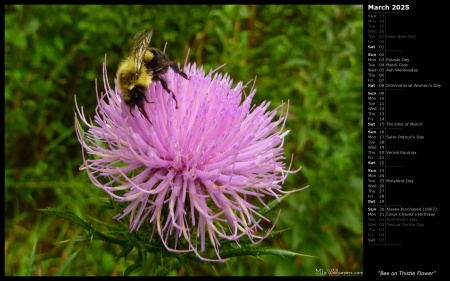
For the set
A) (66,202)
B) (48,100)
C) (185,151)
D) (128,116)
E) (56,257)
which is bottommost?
(56,257)

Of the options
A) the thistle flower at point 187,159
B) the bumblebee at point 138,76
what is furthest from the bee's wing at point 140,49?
the thistle flower at point 187,159

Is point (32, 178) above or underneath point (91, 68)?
underneath

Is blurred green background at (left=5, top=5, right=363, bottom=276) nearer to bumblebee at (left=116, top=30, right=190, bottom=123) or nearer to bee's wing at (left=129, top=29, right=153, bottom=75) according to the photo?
bumblebee at (left=116, top=30, right=190, bottom=123)

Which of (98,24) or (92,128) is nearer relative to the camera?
(92,128)

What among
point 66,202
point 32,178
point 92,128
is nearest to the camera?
point 92,128

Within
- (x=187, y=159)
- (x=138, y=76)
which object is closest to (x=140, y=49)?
(x=138, y=76)

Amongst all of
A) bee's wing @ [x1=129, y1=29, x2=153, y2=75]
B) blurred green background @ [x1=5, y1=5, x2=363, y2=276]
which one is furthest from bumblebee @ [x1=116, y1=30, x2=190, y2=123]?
blurred green background @ [x1=5, y1=5, x2=363, y2=276]

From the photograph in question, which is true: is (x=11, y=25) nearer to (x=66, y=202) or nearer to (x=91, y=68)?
(x=91, y=68)

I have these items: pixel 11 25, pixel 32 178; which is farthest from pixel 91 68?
pixel 32 178

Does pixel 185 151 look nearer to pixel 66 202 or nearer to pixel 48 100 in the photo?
pixel 66 202
